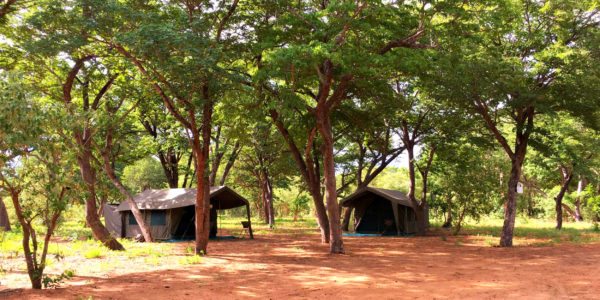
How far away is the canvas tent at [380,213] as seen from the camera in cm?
2323

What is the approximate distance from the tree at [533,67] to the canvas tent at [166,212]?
10396 mm

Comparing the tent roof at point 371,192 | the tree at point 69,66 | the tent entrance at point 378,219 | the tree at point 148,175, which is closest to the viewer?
the tree at point 69,66

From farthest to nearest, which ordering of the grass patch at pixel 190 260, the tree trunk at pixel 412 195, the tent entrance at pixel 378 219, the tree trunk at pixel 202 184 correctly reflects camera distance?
the tent entrance at pixel 378 219 < the tree trunk at pixel 412 195 < the tree trunk at pixel 202 184 < the grass patch at pixel 190 260

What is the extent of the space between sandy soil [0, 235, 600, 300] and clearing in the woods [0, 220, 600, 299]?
0.05 feet

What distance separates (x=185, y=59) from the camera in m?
11.2

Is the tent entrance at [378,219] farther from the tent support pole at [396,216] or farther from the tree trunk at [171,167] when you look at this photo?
the tree trunk at [171,167]

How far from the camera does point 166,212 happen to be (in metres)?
19.7

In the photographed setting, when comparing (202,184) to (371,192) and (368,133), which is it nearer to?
(368,133)

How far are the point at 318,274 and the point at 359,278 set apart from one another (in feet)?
3.31

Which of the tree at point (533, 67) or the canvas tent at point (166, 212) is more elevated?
the tree at point (533, 67)

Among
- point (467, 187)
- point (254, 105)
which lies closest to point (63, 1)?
point (254, 105)

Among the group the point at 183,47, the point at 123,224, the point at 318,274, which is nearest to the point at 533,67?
the point at 318,274

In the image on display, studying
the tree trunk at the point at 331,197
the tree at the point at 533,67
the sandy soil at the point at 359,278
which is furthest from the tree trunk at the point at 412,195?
the tree trunk at the point at 331,197

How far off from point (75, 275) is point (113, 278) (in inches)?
30.3
